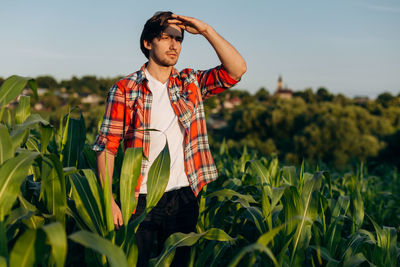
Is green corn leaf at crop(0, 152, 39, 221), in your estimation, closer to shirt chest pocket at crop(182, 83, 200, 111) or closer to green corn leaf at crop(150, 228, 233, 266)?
green corn leaf at crop(150, 228, 233, 266)

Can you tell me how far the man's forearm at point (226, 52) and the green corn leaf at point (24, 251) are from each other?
1.31 m

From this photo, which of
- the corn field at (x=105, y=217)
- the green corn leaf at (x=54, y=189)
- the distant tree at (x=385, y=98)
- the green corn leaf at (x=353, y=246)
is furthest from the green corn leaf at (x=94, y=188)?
the distant tree at (x=385, y=98)

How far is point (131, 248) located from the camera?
1.47m

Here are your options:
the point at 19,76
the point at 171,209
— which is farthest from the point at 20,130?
the point at 171,209

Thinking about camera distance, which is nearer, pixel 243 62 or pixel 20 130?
pixel 20 130

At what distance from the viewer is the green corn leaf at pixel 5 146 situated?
1351mm

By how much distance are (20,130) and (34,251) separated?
0.54m

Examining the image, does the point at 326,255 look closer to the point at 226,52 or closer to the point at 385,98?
the point at 226,52

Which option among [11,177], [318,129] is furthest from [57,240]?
[318,129]

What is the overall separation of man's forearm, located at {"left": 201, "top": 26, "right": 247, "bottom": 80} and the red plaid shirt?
6 centimetres

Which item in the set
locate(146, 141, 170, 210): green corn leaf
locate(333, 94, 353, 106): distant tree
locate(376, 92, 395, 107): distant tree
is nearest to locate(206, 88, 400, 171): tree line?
locate(376, 92, 395, 107): distant tree

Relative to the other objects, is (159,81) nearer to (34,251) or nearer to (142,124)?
(142,124)

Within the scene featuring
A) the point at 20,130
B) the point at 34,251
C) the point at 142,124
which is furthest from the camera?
the point at 142,124

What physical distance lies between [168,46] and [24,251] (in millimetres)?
1206
